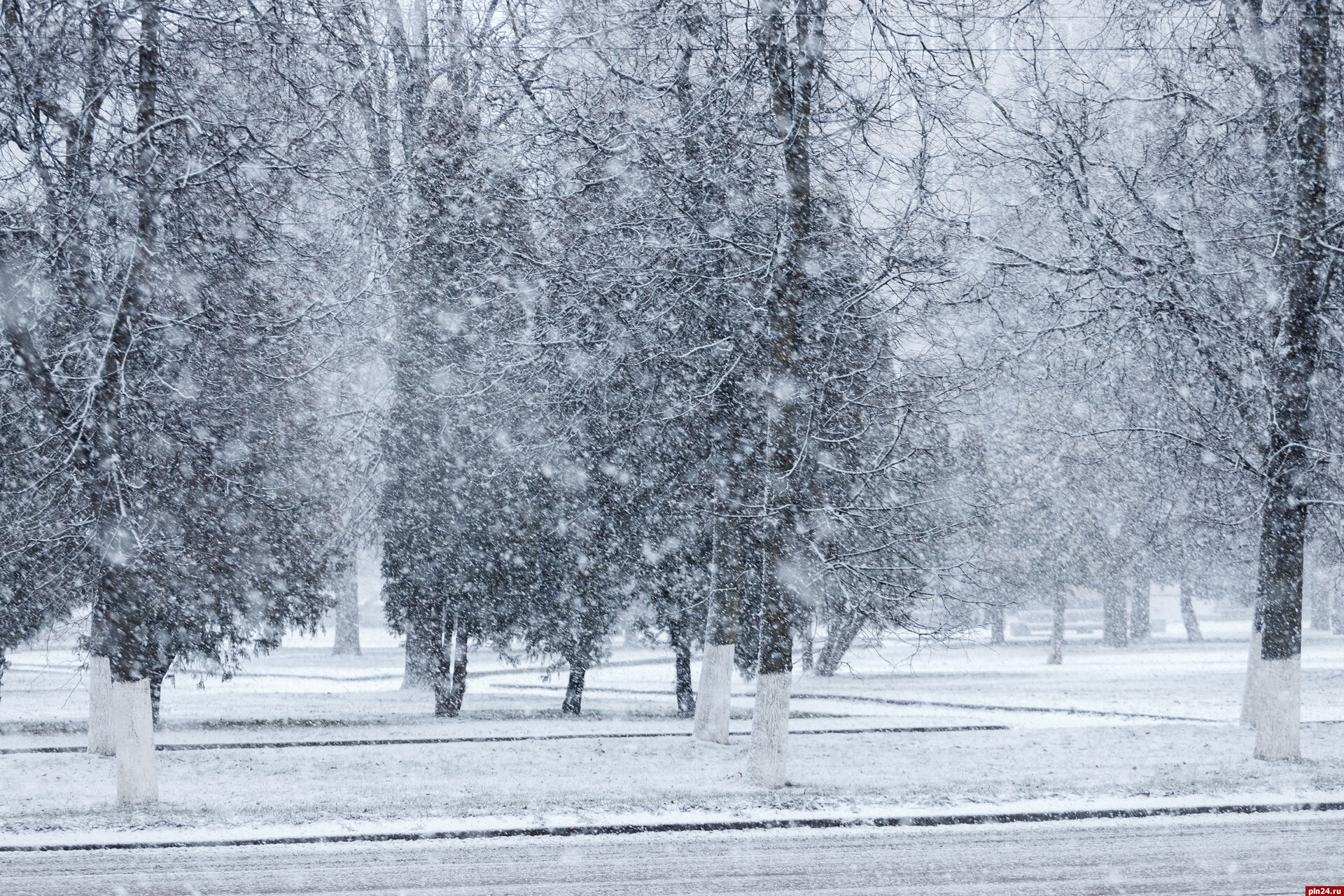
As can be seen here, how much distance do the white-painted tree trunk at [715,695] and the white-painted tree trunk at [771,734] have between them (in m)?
3.79

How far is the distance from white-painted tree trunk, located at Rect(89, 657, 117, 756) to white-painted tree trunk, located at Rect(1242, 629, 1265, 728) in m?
13.9

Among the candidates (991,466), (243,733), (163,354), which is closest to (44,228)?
(163,354)

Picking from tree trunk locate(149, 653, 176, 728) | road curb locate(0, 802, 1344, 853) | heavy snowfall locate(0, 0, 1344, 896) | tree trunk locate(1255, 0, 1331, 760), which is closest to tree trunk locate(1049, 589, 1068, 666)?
heavy snowfall locate(0, 0, 1344, 896)

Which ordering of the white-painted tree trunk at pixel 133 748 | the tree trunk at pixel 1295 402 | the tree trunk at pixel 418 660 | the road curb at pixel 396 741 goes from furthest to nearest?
the tree trunk at pixel 418 660, the road curb at pixel 396 741, the tree trunk at pixel 1295 402, the white-painted tree trunk at pixel 133 748

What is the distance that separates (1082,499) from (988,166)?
24.8 meters

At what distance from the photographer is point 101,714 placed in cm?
1426

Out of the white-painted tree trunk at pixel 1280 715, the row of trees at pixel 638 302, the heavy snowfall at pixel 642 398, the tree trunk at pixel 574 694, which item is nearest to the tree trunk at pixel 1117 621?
the heavy snowfall at pixel 642 398

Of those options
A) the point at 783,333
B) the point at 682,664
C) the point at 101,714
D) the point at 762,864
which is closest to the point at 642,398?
the point at 783,333

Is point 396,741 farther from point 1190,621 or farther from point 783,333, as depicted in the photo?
point 1190,621

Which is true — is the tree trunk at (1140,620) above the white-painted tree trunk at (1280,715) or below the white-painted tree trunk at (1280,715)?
below

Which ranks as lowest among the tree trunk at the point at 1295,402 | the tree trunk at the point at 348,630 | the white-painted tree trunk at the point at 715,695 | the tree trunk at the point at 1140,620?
the tree trunk at the point at 1140,620

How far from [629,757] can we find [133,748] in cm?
570

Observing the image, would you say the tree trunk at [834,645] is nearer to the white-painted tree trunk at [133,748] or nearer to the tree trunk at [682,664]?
the tree trunk at [682,664]

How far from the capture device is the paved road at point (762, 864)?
23.7 feet
